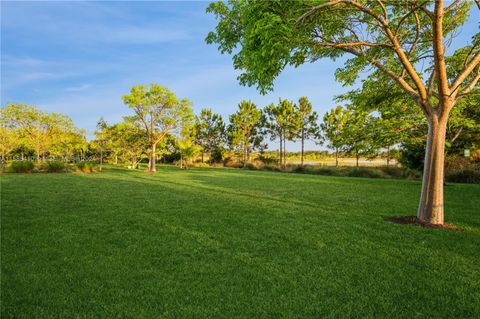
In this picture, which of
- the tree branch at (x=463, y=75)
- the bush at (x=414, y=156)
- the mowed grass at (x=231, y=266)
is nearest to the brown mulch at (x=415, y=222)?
the mowed grass at (x=231, y=266)

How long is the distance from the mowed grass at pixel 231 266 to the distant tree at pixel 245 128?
142ft

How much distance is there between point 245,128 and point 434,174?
1786 inches

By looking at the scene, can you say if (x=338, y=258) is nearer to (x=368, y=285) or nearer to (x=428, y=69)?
(x=368, y=285)

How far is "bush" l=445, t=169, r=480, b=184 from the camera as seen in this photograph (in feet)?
63.3

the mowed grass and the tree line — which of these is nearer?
the mowed grass

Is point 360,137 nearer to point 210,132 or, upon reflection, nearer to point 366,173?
point 366,173

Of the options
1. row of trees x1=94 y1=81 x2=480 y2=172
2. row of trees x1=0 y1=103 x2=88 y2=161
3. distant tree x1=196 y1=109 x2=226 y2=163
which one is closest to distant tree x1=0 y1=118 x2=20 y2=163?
row of trees x1=0 y1=103 x2=88 y2=161

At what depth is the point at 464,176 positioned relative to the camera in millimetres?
19828

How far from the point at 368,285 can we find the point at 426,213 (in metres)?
4.84

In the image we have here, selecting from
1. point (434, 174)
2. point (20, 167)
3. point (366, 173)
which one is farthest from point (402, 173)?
point (20, 167)

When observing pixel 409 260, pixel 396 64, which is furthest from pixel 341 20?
pixel 409 260

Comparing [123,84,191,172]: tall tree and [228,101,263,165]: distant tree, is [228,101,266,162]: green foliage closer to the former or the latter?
[228,101,263,165]: distant tree

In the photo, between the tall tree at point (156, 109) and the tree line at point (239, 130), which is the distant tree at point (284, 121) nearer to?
the tree line at point (239, 130)

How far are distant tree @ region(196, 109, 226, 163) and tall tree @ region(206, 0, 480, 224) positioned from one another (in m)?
48.9
